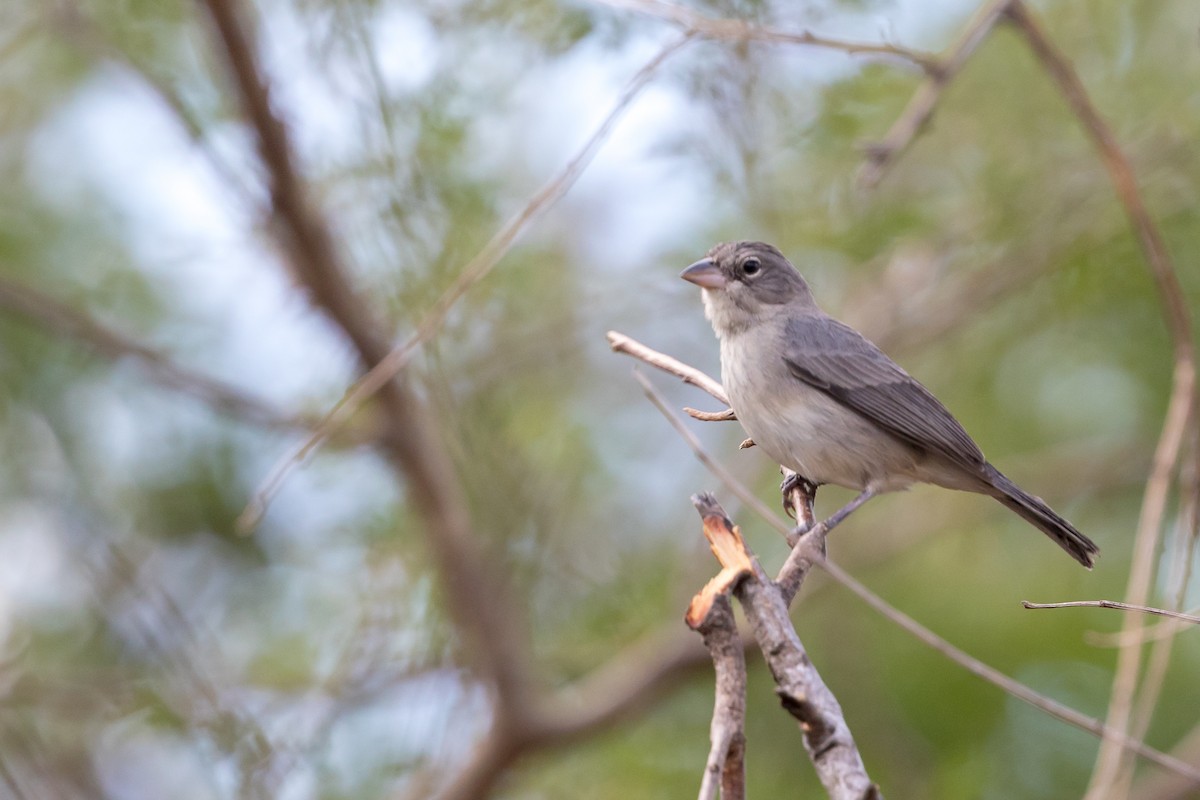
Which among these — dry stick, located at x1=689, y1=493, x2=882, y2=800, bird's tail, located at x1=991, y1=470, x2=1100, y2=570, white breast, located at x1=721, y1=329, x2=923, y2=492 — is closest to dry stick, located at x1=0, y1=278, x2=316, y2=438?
white breast, located at x1=721, y1=329, x2=923, y2=492

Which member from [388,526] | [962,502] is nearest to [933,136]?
[962,502]

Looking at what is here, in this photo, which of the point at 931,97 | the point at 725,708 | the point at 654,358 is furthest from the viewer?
the point at 931,97

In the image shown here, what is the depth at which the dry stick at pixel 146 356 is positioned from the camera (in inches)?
236

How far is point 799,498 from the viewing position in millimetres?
3770

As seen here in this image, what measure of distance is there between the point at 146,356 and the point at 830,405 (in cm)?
352

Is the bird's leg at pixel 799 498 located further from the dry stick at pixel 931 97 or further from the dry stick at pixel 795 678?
the dry stick at pixel 795 678

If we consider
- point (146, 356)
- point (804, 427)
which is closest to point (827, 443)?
point (804, 427)

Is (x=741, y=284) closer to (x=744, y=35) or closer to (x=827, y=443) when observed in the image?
(x=827, y=443)

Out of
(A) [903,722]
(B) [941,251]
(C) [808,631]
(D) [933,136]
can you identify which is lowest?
(A) [903,722]

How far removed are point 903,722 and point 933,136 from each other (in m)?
3.31

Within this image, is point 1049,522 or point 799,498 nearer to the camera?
point 799,498

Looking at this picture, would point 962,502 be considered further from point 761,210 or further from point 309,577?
point 309,577

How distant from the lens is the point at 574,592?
21.8 ft

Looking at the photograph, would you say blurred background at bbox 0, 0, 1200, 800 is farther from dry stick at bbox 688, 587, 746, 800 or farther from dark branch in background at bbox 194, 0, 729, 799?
dry stick at bbox 688, 587, 746, 800
